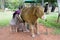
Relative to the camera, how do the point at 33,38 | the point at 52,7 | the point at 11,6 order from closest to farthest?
the point at 33,38 < the point at 52,7 < the point at 11,6

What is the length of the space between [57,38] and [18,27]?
7.37 feet

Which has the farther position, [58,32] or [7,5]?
[7,5]

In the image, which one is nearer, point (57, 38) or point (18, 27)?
point (57, 38)

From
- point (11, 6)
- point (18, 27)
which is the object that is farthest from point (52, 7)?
point (18, 27)

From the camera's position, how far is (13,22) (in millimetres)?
8516

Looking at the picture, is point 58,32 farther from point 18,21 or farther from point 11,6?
point 11,6

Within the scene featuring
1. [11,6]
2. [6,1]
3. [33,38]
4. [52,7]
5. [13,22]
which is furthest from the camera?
[6,1]

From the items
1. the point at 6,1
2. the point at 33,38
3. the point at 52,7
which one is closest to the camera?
the point at 33,38

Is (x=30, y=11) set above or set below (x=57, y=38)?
above

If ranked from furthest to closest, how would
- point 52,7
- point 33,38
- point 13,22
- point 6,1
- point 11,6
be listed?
1. point 6,1
2. point 11,6
3. point 52,7
4. point 13,22
5. point 33,38

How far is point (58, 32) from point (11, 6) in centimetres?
2094

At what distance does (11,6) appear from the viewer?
28.8 m

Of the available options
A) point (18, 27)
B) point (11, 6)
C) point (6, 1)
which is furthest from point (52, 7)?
point (18, 27)

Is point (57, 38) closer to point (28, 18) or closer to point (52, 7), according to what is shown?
point (28, 18)
